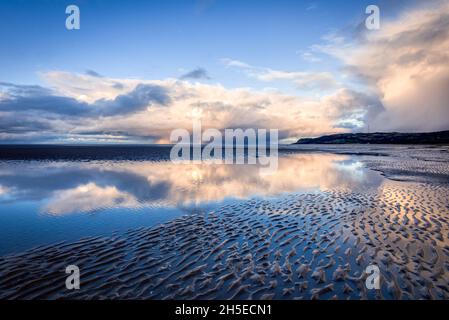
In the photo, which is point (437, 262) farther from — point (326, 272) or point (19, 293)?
point (19, 293)

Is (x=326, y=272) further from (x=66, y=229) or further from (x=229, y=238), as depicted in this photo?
(x=66, y=229)

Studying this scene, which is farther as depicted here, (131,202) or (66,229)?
(131,202)

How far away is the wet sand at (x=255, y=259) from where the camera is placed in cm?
653

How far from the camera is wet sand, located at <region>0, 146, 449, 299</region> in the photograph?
653 centimetres

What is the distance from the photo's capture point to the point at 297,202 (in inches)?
642

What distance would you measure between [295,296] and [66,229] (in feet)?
34.8

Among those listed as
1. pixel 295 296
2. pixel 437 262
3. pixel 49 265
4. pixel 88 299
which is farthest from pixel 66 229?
pixel 437 262

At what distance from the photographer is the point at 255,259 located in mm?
8375

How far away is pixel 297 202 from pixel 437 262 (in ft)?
28.4
